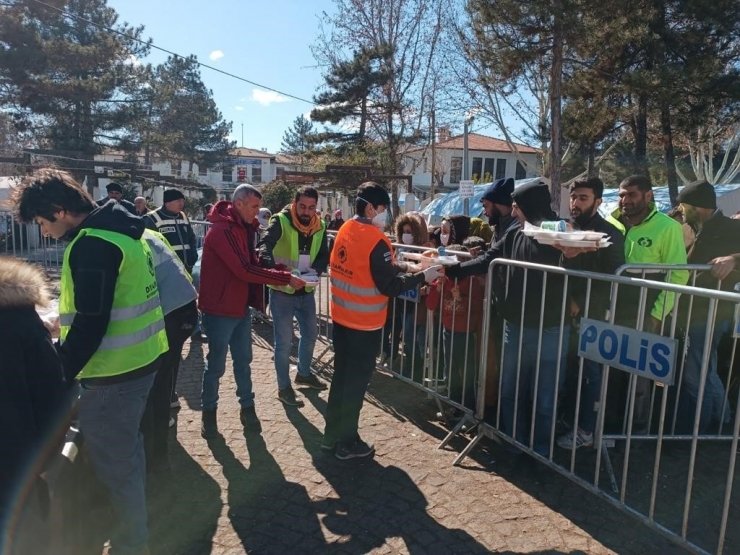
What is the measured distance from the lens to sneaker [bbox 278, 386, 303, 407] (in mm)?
4875

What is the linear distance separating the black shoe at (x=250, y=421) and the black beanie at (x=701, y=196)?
4156mm

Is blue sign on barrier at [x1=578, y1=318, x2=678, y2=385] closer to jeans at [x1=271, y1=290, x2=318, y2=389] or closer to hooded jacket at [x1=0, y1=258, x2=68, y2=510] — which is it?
jeans at [x1=271, y1=290, x2=318, y2=389]

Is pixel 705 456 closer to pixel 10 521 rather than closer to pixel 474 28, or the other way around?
pixel 10 521

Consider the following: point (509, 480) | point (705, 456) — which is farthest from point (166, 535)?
point (705, 456)

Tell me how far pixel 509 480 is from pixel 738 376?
8.32 feet

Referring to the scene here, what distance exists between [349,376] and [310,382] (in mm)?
1669

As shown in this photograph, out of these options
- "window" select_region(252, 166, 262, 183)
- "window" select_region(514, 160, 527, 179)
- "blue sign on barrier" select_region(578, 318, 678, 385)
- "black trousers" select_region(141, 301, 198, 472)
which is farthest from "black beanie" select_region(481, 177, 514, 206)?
"window" select_region(252, 166, 262, 183)

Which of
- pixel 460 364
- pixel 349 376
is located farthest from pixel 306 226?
pixel 460 364

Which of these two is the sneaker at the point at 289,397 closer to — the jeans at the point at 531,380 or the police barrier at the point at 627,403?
the police barrier at the point at 627,403

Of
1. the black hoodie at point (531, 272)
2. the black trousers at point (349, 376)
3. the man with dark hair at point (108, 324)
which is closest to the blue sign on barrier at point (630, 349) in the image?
the black hoodie at point (531, 272)

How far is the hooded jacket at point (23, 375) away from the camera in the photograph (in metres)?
1.93

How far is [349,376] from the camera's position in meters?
3.80

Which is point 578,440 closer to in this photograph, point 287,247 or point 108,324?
point 287,247

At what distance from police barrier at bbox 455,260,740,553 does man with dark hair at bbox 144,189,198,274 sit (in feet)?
13.2
